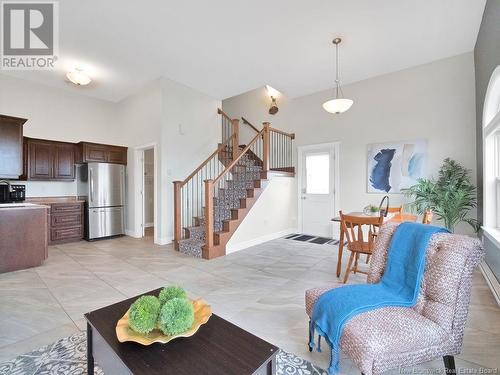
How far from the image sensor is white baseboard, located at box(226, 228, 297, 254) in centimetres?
427

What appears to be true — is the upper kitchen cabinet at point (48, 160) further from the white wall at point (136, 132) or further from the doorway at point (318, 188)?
the doorway at point (318, 188)

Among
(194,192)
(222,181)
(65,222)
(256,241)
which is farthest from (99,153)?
(256,241)

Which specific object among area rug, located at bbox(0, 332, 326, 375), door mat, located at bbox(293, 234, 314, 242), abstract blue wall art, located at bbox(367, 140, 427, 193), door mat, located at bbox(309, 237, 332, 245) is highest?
abstract blue wall art, located at bbox(367, 140, 427, 193)

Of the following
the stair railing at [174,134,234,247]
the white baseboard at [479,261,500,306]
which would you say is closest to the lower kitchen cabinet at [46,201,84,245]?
the stair railing at [174,134,234,247]

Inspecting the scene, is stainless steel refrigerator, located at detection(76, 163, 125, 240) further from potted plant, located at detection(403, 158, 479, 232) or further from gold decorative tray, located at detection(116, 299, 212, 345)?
potted plant, located at detection(403, 158, 479, 232)

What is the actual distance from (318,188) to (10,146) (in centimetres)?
560

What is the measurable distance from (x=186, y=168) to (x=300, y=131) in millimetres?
2811

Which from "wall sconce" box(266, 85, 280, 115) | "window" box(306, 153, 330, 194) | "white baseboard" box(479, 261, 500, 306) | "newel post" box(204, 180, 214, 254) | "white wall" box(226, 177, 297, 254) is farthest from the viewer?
"wall sconce" box(266, 85, 280, 115)

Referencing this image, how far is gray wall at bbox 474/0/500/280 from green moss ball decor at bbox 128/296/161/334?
3371 millimetres

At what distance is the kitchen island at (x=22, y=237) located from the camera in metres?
3.26

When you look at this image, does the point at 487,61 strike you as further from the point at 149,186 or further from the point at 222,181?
the point at 149,186

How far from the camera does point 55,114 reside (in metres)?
5.27

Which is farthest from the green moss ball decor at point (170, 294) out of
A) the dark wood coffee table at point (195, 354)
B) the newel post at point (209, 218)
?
the newel post at point (209, 218)

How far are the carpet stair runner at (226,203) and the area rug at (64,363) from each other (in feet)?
7.59
